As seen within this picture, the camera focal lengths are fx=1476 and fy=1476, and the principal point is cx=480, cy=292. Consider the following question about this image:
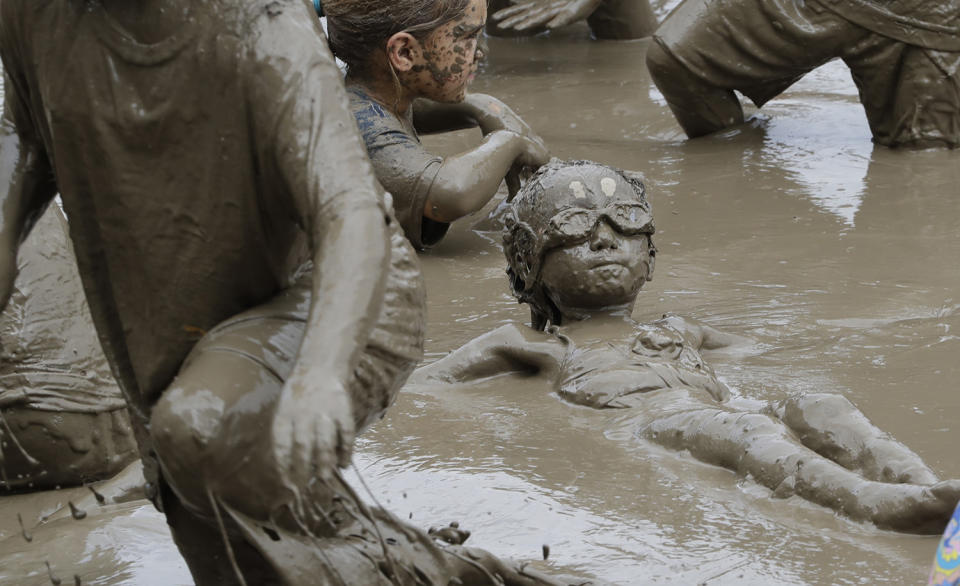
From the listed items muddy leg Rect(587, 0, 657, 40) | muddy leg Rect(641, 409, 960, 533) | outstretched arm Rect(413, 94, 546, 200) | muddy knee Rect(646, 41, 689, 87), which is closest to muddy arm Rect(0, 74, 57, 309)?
muddy leg Rect(641, 409, 960, 533)

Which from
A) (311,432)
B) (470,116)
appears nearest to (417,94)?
(470,116)

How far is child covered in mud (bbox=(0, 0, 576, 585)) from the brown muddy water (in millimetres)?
580

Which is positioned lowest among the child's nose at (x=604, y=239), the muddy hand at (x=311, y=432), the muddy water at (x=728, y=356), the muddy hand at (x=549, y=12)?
the muddy water at (x=728, y=356)

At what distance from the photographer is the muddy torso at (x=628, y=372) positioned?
4.01 meters

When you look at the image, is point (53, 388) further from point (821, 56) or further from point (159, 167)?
point (821, 56)

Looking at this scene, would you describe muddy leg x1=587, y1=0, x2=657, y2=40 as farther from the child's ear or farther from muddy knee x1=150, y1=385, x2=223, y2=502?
muddy knee x1=150, y1=385, x2=223, y2=502

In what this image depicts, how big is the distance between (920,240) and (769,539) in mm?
2539

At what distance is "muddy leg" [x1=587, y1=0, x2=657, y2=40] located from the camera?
9172 millimetres

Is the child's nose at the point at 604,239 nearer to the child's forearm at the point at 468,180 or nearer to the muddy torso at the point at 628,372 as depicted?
the muddy torso at the point at 628,372

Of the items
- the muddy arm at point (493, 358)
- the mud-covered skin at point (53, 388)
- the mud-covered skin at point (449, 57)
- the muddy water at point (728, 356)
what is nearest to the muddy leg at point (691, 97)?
the muddy water at point (728, 356)

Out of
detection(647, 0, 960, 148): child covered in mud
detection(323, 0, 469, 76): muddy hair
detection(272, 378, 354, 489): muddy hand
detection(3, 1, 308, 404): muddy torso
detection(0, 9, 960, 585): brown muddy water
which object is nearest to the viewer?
detection(272, 378, 354, 489): muddy hand

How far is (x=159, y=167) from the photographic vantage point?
2459 millimetres

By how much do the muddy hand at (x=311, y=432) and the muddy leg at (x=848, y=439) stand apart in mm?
1762

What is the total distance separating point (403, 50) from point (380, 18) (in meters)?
0.15
